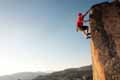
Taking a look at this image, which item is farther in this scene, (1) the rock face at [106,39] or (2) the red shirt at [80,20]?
(2) the red shirt at [80,20]

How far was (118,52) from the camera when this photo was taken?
421 inches

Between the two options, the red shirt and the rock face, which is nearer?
the rock face

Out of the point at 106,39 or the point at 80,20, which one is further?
the point at 80,20

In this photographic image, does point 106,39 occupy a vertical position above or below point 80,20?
below

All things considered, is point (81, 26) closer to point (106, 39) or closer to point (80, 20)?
point (80, 20)

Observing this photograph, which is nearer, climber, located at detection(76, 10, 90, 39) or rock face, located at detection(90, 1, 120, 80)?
rock face, located at detection(90, 1, 120, 80)

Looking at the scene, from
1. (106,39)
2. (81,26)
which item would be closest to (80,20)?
(81,26)

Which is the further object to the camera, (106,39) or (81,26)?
(81,26)

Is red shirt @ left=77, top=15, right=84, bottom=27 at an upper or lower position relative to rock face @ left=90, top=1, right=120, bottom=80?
upper

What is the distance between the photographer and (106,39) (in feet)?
36.5

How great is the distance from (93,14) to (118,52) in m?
2.62

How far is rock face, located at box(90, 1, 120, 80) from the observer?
34.3ft

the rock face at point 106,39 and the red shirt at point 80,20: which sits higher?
the red shirt at point 80,20

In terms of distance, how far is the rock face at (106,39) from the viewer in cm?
1045
